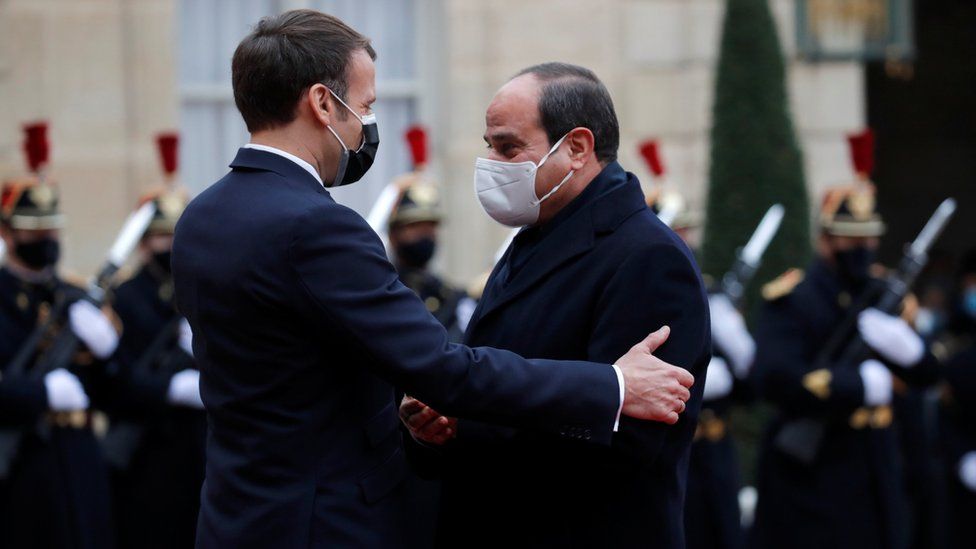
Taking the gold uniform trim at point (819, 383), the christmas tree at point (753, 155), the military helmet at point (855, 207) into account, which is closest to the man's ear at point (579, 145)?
the gold uniform trim at point (819, 383)

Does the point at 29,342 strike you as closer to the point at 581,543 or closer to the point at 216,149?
the point at 216,149

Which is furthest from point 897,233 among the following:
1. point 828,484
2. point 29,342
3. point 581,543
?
point 581,543

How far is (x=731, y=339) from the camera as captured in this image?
23.9ft

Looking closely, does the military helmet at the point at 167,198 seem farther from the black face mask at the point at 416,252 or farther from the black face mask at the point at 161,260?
the black face mask at the point at 416,252

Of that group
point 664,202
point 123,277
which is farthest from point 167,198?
point 664,202

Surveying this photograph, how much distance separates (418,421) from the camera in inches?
129

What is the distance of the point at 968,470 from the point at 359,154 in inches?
187

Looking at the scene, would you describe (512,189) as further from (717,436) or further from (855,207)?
(717,436)

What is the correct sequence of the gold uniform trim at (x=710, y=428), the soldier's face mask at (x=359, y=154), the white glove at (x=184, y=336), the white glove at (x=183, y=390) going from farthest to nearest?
the gold uniform trim at (x=710, y=428)
the white glove at (x=184, y=336)
the white glove at (x=183, y=390)
the soldier's face mask at (x=359, y=154)

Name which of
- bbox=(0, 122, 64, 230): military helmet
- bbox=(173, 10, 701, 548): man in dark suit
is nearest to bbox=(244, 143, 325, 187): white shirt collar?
bbox=(173, 10, 701, 548): man in dark suit

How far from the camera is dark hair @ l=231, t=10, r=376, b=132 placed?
3.10 metres

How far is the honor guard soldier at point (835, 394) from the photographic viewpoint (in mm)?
6570

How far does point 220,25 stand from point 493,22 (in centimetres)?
164

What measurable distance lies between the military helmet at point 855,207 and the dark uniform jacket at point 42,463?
326 cm
